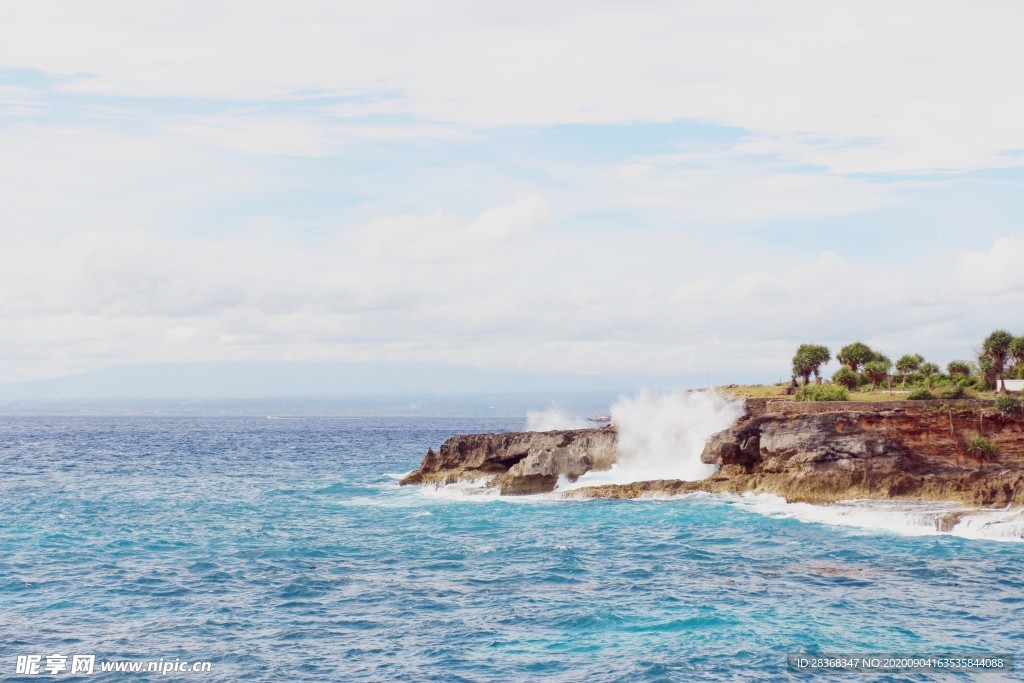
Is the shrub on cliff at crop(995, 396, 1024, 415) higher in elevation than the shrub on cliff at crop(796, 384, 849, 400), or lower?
lower

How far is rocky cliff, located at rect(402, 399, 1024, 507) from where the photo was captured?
175ft

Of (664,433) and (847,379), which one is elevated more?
(847,379)

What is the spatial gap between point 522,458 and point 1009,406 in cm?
3334

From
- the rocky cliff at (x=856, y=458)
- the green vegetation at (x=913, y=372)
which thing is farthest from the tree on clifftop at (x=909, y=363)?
the rocky cliff at (x=856, y=458)

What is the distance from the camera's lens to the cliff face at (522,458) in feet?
209

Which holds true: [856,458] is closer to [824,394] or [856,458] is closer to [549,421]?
[824,394]

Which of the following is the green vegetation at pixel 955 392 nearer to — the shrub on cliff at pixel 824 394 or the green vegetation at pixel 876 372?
the shrub on cliff at pixel 824 394

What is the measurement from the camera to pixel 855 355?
85062mm

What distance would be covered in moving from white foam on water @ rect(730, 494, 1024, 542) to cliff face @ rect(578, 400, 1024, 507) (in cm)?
198

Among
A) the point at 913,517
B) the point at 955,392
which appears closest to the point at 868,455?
the point at 913,517

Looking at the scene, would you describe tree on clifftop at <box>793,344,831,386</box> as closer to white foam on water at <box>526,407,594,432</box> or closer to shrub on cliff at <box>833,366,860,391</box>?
shrub on cliff at <box>833,366,860,391</box>

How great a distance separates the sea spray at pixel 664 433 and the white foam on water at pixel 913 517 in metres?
14.9

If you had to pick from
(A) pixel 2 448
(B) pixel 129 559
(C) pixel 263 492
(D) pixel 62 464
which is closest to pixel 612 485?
(C) pixel 263 492

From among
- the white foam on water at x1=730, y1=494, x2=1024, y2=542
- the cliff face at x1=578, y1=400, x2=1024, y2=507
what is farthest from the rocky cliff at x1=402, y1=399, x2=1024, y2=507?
the white foam on water at x1=730, y1=494, x2=1024, y2=542
